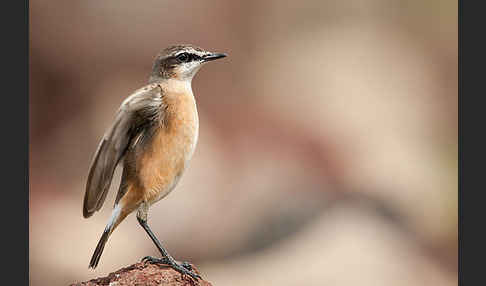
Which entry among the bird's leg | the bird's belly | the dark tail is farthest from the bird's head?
the dark tail

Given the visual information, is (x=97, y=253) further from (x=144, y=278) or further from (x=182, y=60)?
(x=182, y=60)

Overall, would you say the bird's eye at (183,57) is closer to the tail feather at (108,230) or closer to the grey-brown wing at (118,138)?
the grey-brown wing at (118,138)

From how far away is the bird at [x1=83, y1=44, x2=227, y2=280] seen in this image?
696 centimetres

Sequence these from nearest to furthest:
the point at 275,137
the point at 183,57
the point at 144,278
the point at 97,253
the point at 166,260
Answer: the point at 144,278
the point at 97,253
the point at 166,260
the point at 183,57
the point at 275,137

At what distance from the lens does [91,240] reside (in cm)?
1344

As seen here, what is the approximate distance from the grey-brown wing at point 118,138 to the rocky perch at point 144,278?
642mm

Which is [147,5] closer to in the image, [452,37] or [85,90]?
[85,90]

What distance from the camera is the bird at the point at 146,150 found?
6.96 metres

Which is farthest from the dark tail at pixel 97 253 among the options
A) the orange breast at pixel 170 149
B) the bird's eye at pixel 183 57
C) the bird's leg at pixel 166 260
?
the bird's eye at pixel 183 57

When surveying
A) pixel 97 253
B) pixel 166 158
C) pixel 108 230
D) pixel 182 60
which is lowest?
pixel 97 253

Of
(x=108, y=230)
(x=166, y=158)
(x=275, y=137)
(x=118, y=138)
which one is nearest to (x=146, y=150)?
(x=166, y=158)

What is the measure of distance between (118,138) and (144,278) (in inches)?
50.2

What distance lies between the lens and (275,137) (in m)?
16.2

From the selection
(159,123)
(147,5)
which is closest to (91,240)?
(147,5)
